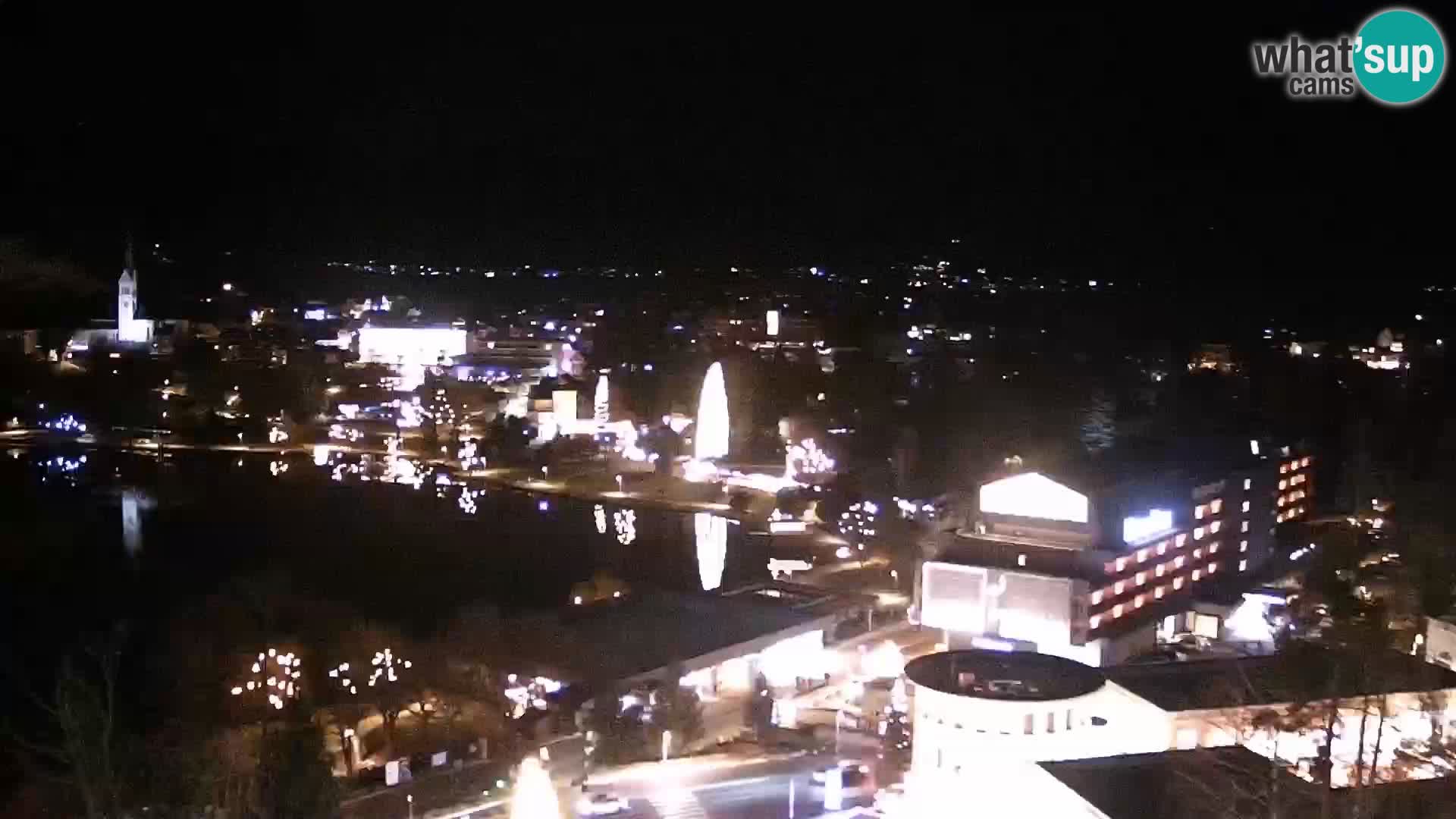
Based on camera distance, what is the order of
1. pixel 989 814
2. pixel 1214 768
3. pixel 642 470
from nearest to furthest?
pixel 1214 768
pixel 989 814
pixel 642 470

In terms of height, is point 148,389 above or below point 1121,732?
above

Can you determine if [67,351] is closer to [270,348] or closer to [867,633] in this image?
[270,348]

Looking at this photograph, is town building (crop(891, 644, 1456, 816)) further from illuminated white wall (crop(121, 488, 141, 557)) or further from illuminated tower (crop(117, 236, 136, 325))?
illuminated tower (crop(117, 236, 136, 325))

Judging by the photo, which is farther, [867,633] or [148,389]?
[148,389]

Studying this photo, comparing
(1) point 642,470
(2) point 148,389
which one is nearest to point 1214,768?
(1) point 642,470

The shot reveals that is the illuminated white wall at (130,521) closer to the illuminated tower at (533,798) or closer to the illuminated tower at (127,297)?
the illuminated tower at (127,297)

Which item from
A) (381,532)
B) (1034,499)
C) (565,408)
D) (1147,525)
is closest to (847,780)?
(1034,499)

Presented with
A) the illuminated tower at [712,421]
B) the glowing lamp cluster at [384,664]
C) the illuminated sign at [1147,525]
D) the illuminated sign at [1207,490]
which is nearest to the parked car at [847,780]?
the glowing lamp cluster at [384,664]
